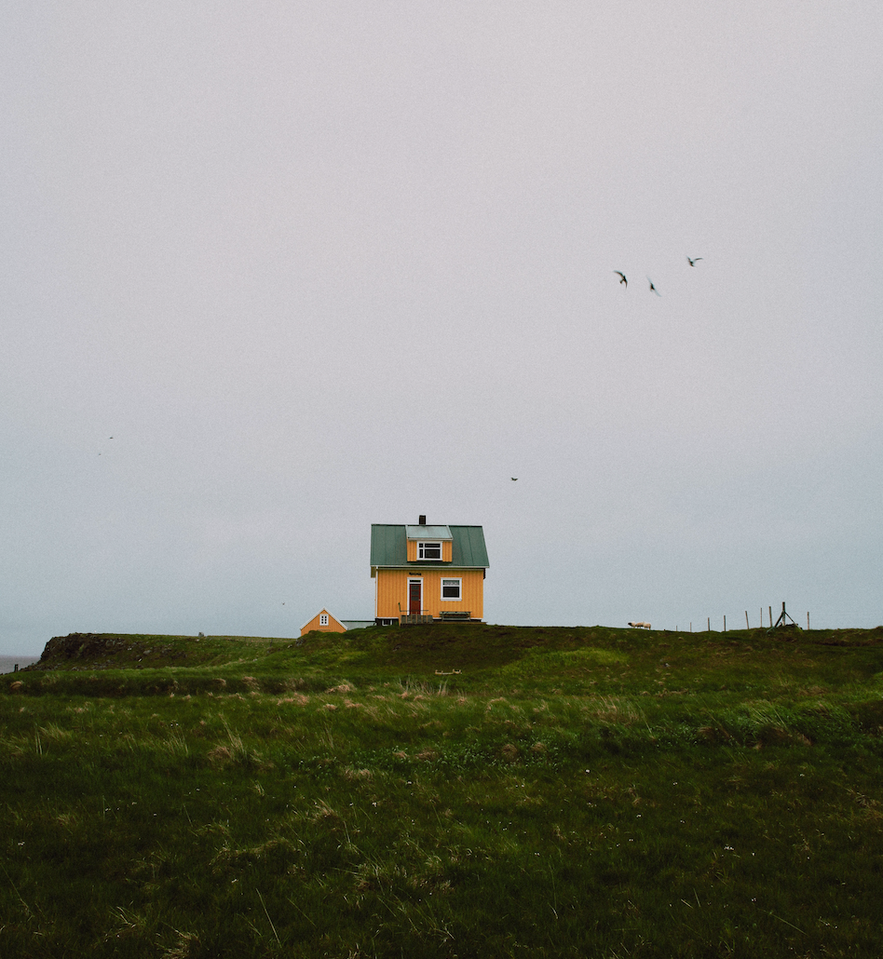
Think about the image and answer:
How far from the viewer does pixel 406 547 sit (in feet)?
144

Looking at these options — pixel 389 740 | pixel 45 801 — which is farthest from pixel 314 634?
pixel 45 801

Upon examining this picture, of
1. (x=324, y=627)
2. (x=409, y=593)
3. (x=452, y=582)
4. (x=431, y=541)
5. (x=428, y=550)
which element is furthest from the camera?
(x=324, y=627)

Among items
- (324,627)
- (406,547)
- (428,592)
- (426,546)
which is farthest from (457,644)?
(324,627)

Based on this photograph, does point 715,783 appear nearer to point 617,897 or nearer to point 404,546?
point 617,897

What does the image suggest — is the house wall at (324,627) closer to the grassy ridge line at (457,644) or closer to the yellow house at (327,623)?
the yellow house at (327,623)

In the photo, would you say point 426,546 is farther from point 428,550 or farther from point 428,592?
point 428,592

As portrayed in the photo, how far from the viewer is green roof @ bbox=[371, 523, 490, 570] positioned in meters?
42.8

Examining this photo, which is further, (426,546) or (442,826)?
(426,546)

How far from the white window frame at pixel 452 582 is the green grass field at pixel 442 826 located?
26598mm

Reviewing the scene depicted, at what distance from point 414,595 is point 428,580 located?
1.46 m

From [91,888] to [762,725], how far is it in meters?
11.5

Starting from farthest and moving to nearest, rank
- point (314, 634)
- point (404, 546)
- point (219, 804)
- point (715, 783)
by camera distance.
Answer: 1. point (404, 546)
2. point (314, 634)
3. point (715, 783)
4. point (219, 804)

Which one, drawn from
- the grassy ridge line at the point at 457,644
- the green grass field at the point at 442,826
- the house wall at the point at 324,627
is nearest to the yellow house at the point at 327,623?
the house wall at the point at 324,627

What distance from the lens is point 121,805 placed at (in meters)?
8.46
